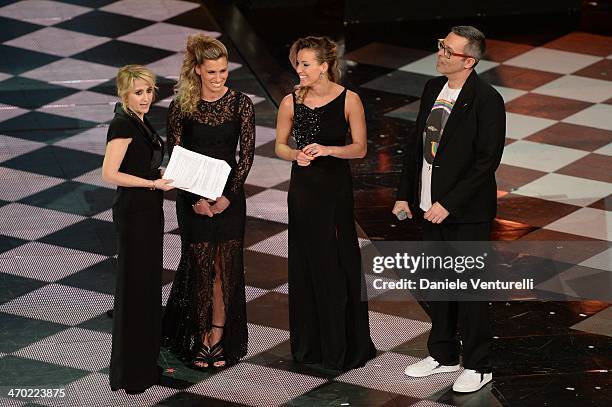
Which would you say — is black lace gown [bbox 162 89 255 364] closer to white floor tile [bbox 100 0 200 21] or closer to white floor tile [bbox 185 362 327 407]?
white floor tile [bbox 185 362 327 407]

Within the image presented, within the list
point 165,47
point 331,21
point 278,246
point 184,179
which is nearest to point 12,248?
point 278,246

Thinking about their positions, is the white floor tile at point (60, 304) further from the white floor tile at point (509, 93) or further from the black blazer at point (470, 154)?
the white floor tile at point (509, 93)

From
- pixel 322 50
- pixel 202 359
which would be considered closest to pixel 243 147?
pixel 322 50

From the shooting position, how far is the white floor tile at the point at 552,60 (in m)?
9.84

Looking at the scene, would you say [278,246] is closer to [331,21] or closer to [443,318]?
[443,318]

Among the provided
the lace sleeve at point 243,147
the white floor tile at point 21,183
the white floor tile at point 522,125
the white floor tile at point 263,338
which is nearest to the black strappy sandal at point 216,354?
the white floor tile at point 263,338

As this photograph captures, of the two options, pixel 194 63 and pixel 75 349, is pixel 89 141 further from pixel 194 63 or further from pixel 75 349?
pixel 194 63

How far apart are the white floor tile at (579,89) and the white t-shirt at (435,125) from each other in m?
4.14

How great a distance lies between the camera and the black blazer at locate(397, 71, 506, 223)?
5.18 metres

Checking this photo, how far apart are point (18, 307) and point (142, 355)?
3.36 feet

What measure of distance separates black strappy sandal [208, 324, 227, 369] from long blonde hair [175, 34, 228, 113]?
1.01 metres

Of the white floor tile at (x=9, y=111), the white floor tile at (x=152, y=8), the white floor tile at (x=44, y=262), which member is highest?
the white floor tile at (x=152, y=8)

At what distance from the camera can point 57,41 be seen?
399 inches

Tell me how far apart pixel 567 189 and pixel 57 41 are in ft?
14.5
